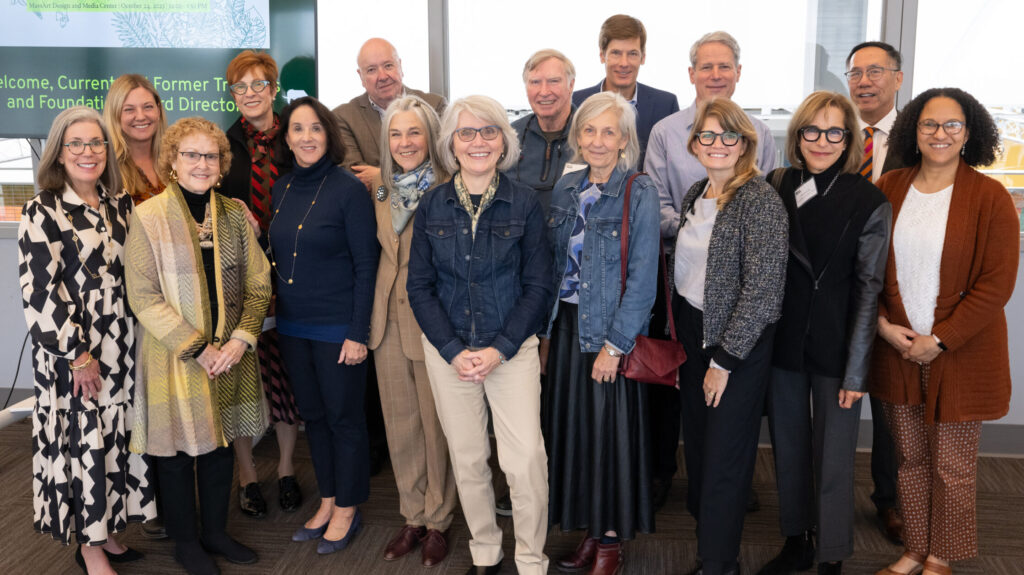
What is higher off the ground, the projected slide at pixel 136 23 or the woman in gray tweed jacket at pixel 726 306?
the projected slide at pixel 136 23

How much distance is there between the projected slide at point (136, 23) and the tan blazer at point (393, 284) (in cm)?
195

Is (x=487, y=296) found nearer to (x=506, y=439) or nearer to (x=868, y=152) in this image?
(x=506, y=439)

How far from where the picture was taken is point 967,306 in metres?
2.42

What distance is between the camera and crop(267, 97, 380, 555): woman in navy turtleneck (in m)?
2.73

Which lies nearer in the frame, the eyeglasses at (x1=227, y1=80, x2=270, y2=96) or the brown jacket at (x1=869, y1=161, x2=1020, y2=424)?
the brown jacket at (x1=869, y1=161, x2=1020, y2=424)

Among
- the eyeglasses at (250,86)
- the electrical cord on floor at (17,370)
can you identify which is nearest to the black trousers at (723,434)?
the eyeglasses at (250,86)

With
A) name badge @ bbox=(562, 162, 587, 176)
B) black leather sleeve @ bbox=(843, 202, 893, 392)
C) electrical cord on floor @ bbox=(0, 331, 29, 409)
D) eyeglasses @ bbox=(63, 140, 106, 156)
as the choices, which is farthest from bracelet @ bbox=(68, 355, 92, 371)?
black leather sleeve @ bbox=(843, 202, 893, 392)

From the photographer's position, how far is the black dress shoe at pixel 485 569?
2.71 meters

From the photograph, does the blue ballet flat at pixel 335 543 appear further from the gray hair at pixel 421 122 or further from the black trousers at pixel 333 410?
the gray hair at pixel 421 122

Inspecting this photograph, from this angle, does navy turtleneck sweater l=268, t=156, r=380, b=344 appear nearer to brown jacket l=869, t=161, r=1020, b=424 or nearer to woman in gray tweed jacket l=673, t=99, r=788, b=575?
woman in gray tweed jacket l=673, t=99, r=788, b=575

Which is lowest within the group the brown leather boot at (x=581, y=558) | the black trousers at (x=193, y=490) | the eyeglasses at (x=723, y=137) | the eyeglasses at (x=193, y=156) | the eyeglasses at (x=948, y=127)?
the brown leather boot at (x=581, y=558)

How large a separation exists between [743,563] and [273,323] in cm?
214

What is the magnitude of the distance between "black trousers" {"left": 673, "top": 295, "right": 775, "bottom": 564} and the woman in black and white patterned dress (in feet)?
6.50

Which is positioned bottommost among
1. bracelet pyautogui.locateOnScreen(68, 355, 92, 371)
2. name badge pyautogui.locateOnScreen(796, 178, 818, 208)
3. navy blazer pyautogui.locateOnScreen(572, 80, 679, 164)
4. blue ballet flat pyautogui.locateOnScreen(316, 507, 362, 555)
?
blue ballet flat pyautogui.locateOnScreen(316, 507, 362, 555)
